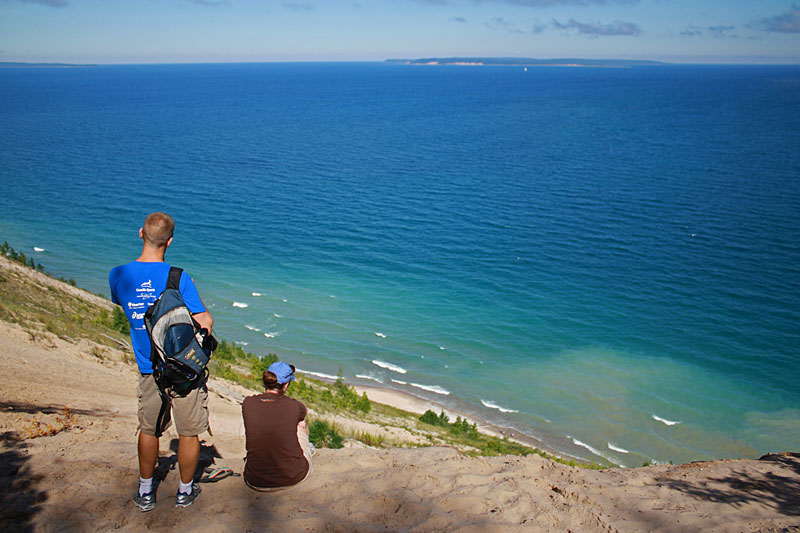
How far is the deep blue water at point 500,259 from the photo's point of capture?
67.5ft

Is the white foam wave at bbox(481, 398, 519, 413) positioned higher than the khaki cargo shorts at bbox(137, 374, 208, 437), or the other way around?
the khaki cargo shorts at bbox(137, 374, 208, 437)

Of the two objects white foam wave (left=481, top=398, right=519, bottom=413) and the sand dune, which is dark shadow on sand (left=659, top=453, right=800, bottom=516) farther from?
white foam wave (left=481, top=398, right=519, bottom=413)

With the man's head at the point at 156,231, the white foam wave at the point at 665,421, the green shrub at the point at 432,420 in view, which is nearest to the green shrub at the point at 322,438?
the man's head at the point at 156,231

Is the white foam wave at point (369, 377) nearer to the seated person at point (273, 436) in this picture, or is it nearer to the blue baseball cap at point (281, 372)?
the seated person at point (273, 436)

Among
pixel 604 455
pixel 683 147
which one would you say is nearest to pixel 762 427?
pixel 604 455

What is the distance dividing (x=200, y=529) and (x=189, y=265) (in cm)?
2840

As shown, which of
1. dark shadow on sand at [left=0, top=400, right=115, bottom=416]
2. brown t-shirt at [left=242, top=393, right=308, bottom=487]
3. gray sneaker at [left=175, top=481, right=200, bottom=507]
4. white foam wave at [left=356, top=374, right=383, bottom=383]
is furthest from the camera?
white foam wave at [left=356, top=374, right=383, bottom=383]

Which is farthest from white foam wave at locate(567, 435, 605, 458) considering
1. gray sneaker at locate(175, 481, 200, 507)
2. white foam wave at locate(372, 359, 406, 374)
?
gray sneaker at locate(175, 481, 200, 507)

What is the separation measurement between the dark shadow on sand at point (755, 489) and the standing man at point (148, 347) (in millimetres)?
6261

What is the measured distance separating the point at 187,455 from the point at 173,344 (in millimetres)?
1158

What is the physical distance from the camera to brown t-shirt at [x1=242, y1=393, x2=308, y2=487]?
5.48m

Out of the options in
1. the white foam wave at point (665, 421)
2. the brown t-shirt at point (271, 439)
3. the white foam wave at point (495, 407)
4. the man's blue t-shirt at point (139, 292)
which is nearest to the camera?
the man's blue t-shirt at point (139, 292)

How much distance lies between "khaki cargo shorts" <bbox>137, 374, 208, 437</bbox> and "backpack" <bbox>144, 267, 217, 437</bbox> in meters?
0.09

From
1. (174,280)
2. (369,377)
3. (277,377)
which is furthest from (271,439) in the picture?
(369,377)
